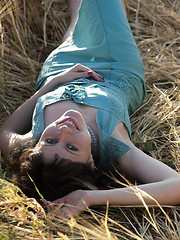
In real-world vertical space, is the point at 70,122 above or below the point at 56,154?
above

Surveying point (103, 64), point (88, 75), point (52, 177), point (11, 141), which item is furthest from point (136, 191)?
point (103, 64)

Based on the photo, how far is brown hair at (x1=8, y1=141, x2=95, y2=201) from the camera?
2.05 meters

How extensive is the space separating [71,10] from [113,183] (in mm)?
1791

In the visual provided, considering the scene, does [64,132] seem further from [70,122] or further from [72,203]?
[72,203]

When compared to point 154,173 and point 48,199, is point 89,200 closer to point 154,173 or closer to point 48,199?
point 48,199

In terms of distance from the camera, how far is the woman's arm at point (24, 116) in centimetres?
248

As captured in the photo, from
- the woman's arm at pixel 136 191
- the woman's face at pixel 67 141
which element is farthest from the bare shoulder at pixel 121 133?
the woman's face at pixel 67 141

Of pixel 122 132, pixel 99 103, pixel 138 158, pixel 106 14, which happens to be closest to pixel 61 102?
pixel 99 103

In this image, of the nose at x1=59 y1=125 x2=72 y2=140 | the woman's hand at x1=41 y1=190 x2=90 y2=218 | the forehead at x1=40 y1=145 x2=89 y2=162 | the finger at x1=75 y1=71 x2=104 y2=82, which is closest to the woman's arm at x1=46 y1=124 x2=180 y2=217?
the woman's hand at x1=41 y1=190 x2=90 y2=218

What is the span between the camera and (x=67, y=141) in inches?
83.0

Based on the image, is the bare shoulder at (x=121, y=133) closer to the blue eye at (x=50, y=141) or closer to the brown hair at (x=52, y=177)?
the brown hair at (x=52, y=177)

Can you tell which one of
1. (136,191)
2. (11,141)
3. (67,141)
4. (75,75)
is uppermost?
(75,75)

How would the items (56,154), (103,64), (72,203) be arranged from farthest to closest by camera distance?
(103,64)
(56,154)
(72,203)

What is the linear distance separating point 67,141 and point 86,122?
342 millimetres
